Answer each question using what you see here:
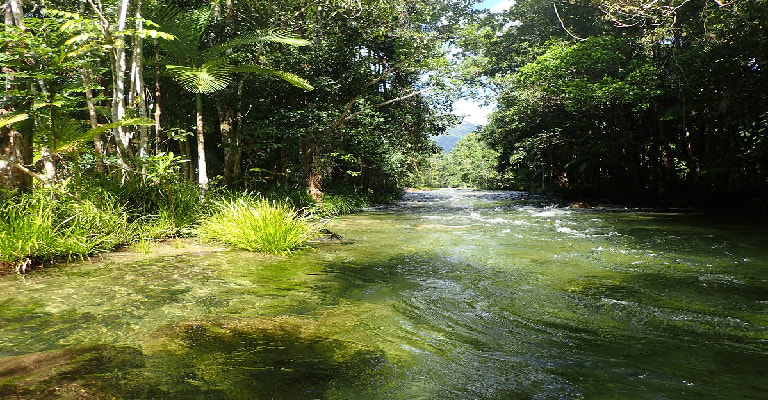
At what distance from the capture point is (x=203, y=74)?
7.55m

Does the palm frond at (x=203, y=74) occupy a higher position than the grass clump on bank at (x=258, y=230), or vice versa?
the palm frond at (x=203, y=74)

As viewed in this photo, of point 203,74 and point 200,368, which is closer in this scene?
point 200,368

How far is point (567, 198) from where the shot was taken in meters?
24.0

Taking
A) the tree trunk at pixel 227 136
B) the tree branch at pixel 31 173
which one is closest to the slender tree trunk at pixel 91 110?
the tree branch at pixel 31 173

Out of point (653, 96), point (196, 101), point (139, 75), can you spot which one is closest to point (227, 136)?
point (196, 101)

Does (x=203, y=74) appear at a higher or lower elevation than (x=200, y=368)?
higher

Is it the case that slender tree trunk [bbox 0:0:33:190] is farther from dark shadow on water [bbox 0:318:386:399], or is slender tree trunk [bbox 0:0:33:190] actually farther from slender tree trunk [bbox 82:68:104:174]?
dark shadow on water [bbox 0:318:386:399]

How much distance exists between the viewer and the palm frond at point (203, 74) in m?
7.59

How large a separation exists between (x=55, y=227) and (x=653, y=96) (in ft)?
57.0

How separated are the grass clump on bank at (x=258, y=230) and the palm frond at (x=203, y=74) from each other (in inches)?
87.3

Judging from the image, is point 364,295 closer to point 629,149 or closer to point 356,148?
point 356,148

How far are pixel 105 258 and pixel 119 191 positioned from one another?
1657 millimetres

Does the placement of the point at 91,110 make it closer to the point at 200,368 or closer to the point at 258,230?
the point at 258,230

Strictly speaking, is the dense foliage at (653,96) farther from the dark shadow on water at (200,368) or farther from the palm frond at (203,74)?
the dark shadow on water at (200,368)
